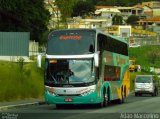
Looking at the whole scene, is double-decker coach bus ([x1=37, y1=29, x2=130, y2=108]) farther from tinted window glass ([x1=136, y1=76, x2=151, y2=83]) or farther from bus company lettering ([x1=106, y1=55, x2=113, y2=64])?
tinted window glass ([x1=136, y1=76, x2=151, y2=83])

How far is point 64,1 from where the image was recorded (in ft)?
180

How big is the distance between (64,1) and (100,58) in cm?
2695

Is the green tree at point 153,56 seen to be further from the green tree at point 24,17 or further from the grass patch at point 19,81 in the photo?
the grass patch at point 19,81

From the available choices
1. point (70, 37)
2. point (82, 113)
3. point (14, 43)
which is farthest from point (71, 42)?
point (14, 43)

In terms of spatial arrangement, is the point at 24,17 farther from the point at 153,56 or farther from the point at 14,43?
the point at 153,56

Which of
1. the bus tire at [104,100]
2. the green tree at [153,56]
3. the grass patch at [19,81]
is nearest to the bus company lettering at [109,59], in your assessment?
the bus tire at [104,100]

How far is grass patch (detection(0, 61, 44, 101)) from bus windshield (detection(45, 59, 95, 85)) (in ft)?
19.0

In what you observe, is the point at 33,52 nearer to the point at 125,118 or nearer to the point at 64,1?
the point at 64,1

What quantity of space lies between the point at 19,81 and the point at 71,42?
28.2ft

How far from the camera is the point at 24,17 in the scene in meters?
62.6

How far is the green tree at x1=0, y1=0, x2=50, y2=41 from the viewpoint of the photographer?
5924cm

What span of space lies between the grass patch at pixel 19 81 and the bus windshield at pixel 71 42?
232 inches

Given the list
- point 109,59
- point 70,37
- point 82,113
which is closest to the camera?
point 82,113

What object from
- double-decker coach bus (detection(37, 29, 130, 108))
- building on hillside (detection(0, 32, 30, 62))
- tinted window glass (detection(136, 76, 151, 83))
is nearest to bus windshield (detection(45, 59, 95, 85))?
double-decker coach bus (detection(37, 29, 130, 108))
